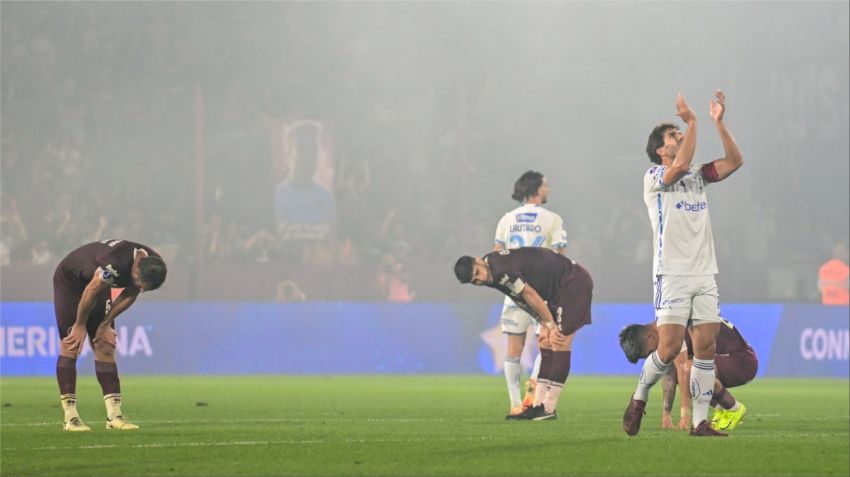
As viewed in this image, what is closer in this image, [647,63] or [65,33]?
[65,33]

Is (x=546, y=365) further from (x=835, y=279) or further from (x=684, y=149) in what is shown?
(x=835, y=279)

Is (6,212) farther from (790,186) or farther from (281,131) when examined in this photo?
(790,186)

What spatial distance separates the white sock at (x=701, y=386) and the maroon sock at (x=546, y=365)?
2751 mm

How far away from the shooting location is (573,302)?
12.2 metres

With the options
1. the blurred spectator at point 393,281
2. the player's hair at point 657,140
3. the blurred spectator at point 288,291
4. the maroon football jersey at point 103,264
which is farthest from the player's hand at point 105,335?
the blurred spectator at point 393,281

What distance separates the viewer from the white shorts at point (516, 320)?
1313cm

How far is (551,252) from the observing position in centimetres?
1235

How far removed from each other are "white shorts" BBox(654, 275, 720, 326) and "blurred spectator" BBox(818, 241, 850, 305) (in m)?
17.5

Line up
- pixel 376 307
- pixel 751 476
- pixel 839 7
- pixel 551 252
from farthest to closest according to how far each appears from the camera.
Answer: pixel 839 7
pixel 376 307
pixel 551 252
pixel 751 476

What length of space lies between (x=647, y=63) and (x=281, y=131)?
9.25 meters

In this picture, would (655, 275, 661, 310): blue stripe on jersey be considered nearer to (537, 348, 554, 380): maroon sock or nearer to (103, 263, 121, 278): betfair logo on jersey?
Answer: (537, 348, 554, 380): maroon sock

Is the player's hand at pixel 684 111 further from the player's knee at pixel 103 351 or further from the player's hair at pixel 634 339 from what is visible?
the player's knee at pixel 103 351

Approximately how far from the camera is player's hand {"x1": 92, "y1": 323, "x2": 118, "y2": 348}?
35.2 ft

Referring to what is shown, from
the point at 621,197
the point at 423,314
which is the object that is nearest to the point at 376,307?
the point at 423,314
